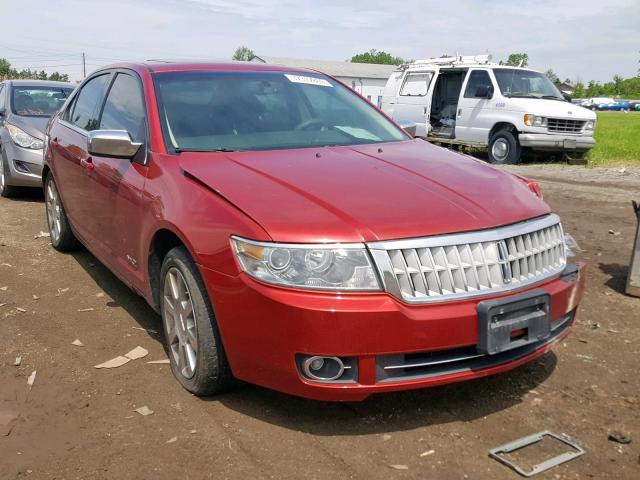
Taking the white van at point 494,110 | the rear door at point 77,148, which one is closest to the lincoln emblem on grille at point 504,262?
the rear door at point 77,148

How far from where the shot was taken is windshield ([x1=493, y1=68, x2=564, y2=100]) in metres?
14.3

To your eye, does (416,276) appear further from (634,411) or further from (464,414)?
(634,411)

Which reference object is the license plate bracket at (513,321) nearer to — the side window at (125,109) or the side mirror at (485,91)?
the side window at (125,109)

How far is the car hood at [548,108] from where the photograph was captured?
13.6 meters

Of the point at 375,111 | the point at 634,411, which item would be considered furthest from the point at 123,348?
the point at 634,411

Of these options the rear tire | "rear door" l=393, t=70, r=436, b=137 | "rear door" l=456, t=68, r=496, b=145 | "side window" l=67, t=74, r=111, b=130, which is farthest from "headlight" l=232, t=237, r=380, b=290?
"rear door" l=393, t=70, r=436, b=137

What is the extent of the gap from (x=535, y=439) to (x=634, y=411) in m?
0.64

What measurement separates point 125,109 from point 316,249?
2.29m

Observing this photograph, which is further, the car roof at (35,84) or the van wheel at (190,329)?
the car roof at (35,84)

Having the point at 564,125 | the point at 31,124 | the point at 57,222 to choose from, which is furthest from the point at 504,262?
the point at 564,125

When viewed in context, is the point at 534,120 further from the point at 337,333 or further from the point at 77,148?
→ the point at 337,333

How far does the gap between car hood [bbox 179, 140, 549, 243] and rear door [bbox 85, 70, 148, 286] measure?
49 cm

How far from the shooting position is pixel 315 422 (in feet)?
10.4

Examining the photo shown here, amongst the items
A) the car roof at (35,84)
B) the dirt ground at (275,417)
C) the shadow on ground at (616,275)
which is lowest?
the dirt ground at (275,417)
